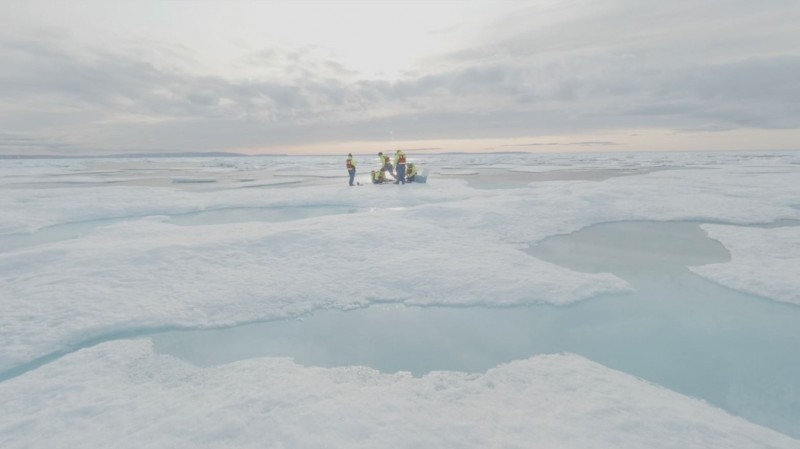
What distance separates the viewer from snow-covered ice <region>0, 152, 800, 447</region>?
113 inches

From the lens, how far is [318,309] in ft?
17.5

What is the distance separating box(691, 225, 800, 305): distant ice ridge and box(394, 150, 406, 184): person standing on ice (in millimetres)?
12715

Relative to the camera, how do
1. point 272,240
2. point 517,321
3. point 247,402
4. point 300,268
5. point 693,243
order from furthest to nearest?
point 693,243, point 272,240, point 300,268, point 517,321, point 247,402

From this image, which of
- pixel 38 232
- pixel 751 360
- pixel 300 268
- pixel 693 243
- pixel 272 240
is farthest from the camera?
pixel 38 232

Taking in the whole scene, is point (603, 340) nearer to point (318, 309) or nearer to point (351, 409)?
point (351, 409)

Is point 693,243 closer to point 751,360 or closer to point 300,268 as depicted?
point 751,360

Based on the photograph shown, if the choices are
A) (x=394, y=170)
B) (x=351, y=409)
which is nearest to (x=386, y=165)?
(x=394, y=170)

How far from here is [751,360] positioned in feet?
12.8

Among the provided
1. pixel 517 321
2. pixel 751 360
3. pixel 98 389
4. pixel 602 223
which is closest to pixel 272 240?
pixel 98 389

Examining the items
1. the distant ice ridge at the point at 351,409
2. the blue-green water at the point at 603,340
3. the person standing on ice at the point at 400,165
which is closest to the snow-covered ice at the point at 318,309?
the distant ice ridge at the point at 351,409

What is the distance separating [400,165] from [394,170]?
89cm

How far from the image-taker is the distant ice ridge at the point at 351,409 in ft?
9.11

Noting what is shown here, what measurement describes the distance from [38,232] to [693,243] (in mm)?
16499

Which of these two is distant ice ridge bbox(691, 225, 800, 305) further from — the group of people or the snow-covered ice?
the group of people
